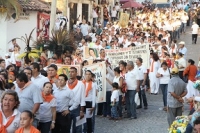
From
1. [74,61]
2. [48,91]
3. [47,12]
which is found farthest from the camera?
[47,12]

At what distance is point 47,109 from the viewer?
938cm

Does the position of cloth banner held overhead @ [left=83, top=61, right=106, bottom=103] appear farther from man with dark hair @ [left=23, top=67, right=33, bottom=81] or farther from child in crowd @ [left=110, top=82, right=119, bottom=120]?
man with dark hair @ [left=23, top=67, right=33, bottom=81]

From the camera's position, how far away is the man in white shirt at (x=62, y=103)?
9.99 meters

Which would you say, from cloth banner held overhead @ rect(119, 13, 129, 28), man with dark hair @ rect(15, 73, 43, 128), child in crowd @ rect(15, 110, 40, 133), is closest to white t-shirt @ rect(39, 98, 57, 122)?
man with dark hair @ rect(15, 73, 43, 128)

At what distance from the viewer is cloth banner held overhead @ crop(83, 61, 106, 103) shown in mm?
13977

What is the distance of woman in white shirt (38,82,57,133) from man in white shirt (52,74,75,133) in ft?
1.66

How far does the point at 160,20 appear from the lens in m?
32.5

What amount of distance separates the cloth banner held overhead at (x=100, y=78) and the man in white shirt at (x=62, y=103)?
3.86m

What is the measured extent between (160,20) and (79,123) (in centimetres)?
2223

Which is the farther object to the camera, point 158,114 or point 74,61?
point 74,61

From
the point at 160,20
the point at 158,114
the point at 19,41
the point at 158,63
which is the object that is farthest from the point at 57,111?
the point at 160,20

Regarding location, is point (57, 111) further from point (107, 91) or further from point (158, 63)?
point (158, 63)

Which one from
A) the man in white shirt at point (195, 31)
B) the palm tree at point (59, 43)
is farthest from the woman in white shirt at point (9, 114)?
the man in white shirt at point (195, 31)

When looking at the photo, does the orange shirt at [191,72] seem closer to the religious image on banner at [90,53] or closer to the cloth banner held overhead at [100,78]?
the cloth banner held overhead at [100,78]
